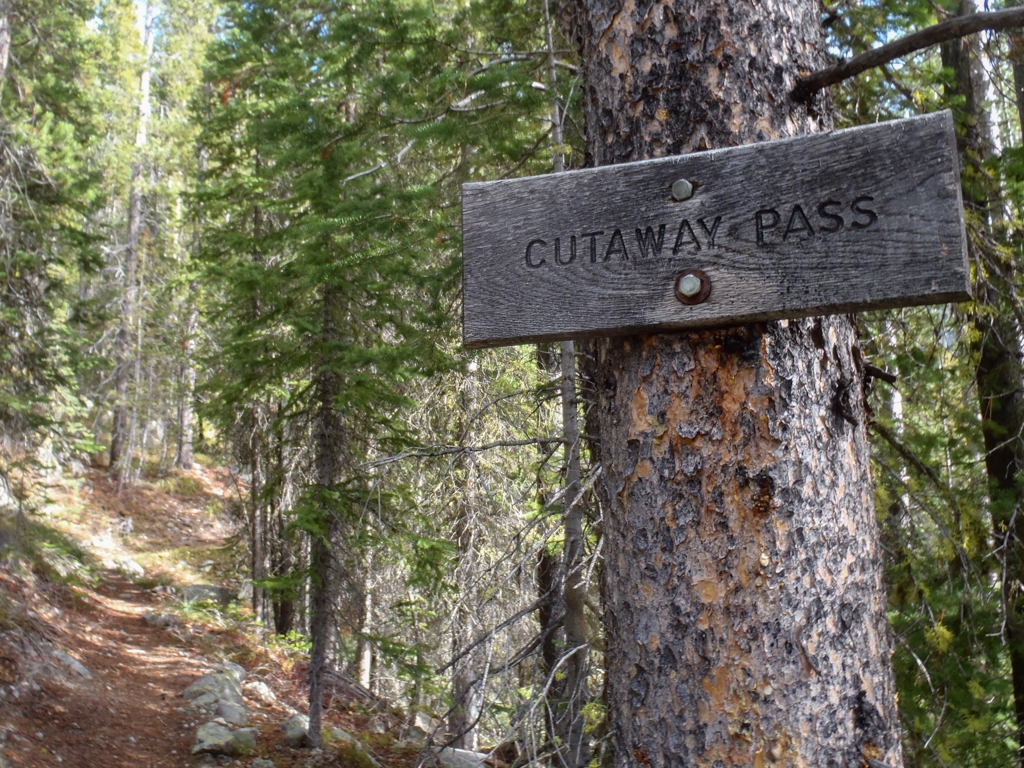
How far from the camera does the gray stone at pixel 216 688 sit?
10.2 m

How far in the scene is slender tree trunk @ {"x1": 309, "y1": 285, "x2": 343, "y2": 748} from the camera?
8664 millimetres

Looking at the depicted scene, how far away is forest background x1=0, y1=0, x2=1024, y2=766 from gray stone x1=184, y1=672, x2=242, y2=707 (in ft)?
4.78

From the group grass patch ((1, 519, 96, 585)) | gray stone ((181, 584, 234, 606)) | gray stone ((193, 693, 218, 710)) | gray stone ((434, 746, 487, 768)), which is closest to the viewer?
gray stone ((434, 746, 487, 768))

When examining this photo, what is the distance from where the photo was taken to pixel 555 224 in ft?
6.44

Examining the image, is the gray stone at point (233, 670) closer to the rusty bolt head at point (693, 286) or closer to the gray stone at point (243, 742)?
the gray stone at point (243, 742)

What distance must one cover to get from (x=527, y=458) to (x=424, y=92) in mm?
4509

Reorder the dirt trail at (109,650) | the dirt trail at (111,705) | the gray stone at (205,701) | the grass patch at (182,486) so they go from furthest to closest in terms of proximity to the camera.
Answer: the grass patch at (182,486)
the gray stone at (205,701)
the dirt trail at (109,650)
the dirt trail at (111,705)

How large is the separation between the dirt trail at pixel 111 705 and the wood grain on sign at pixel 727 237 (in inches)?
300

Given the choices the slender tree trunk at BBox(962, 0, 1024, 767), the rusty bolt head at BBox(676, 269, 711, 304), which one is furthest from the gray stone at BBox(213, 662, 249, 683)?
the rusty bolt head at BBox(676, 269, 711, 304)

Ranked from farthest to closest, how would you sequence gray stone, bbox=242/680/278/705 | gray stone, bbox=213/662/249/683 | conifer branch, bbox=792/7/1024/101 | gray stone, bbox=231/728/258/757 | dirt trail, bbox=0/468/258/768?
gray stone, bbox=213/662/249/683, gray stone, bbox=242/680/278/705, gray stone, bbox=231/728/258/757, dirt trail, bbox=0/468/258/768, conifer branch, bbox=792/7/1024/101

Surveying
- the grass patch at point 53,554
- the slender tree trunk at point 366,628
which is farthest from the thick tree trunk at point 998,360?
the grass patch at point 53,554

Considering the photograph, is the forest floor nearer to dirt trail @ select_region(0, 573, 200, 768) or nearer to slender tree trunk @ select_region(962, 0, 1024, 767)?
dirt trail @ select_region(0, 573, 200, 768)

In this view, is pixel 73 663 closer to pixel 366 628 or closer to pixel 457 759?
pixel 366 628

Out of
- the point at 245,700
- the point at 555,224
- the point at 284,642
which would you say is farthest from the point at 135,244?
→ the point at 555,224
